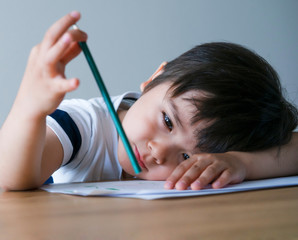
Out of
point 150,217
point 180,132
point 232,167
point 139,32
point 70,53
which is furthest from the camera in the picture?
point 139,32

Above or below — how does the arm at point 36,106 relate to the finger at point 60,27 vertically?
below

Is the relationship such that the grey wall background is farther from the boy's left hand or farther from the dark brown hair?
the boy's left hand

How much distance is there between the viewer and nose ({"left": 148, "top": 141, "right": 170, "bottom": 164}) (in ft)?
2.18

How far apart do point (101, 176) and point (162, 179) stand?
14 cm

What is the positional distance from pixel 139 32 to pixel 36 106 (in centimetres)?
133

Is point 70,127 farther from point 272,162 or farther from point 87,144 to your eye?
point 272,162

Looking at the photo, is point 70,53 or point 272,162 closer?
point 70,53

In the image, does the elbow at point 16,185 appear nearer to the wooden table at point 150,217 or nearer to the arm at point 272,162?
the wooden table at point 150,217

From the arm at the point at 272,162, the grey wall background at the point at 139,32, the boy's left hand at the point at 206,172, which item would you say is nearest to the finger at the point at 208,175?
the boy's left hand at the point at 206,172

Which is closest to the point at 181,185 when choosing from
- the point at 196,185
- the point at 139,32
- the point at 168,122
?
the point at 196,185

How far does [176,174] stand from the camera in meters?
0.52

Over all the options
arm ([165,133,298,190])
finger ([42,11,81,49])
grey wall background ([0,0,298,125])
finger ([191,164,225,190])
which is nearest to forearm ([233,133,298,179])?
arm ([165,133,298,190])

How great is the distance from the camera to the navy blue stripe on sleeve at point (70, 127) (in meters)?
0.66

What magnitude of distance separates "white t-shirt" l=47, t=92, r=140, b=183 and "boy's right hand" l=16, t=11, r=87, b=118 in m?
0.20
